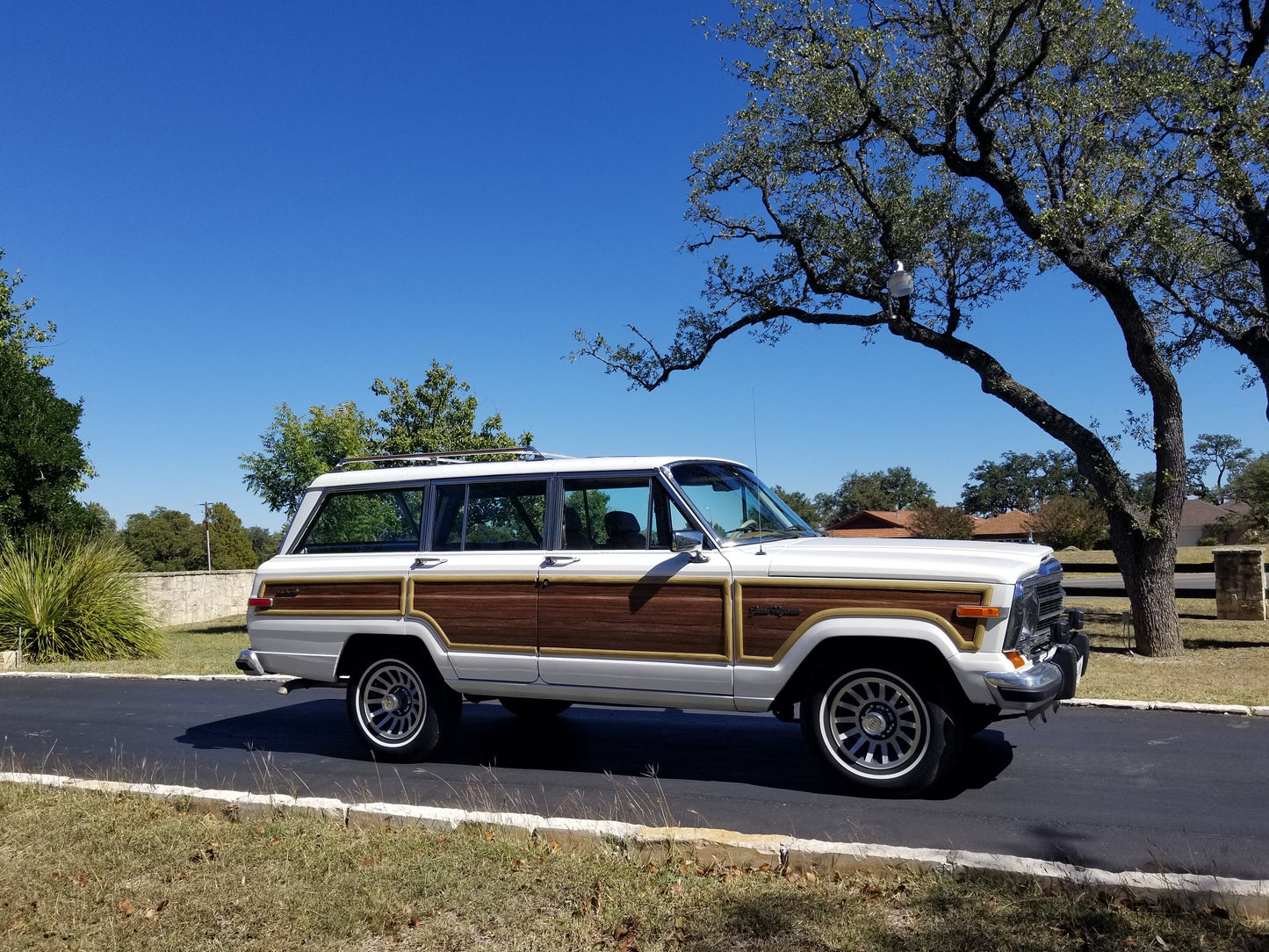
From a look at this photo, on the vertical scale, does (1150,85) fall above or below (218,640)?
above

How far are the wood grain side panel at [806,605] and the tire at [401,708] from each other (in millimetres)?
2480

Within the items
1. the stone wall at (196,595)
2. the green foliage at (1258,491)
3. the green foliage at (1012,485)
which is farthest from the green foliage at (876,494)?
the stone wall at (196,595)

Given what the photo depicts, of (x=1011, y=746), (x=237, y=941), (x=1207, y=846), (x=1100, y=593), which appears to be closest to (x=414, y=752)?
(x=237, y=941)

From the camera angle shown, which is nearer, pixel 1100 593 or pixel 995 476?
Result: pixel 1100 593

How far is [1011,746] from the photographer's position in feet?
24.0

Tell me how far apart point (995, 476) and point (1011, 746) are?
11242 centimetres

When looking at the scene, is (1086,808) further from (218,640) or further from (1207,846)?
(218,640)

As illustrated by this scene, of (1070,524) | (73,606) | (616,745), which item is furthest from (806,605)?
(1070,524)

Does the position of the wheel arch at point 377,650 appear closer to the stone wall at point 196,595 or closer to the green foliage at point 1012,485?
the stone wall at point 196,595

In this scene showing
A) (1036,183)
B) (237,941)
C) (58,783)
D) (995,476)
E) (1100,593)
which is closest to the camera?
(237,941)

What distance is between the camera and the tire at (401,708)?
7215mm

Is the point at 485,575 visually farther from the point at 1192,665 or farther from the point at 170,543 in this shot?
the point at 170,543

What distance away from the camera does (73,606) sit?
663 inches

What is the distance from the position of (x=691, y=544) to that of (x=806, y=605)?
0.82 meters
